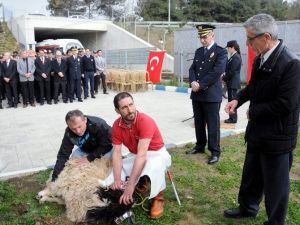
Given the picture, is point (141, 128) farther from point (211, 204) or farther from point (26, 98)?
point (26, 98)

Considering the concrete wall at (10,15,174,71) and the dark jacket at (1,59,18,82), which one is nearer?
the dark jacket at (1,59,18,82)

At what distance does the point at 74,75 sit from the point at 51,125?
12.6 ft

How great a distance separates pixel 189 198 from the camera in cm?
431

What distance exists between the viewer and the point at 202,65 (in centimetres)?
566

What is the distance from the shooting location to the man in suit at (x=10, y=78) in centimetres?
1111

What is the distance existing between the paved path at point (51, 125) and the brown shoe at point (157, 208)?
7.51 ft

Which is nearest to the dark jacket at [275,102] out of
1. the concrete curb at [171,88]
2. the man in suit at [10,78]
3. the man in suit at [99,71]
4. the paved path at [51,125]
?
the paved path at [51,125]

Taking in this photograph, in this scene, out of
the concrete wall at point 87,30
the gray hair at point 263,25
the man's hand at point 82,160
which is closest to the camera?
the gray hair at point 263,25

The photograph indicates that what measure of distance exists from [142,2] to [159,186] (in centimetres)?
4121

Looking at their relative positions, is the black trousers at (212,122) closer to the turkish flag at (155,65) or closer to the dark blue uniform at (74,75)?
the dark blue uniform at (74,75)

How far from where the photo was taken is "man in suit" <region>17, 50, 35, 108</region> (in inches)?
439

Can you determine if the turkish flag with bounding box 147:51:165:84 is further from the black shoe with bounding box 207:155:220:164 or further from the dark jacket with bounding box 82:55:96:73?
the black shoe with bounding box 207:155:220:164

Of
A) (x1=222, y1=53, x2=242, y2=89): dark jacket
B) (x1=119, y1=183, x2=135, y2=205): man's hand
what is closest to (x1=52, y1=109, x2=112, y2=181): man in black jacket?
(x1=119, y1=183, x2=135, y2=205): man's hand

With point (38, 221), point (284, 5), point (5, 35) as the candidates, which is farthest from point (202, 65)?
point (284, 5)
